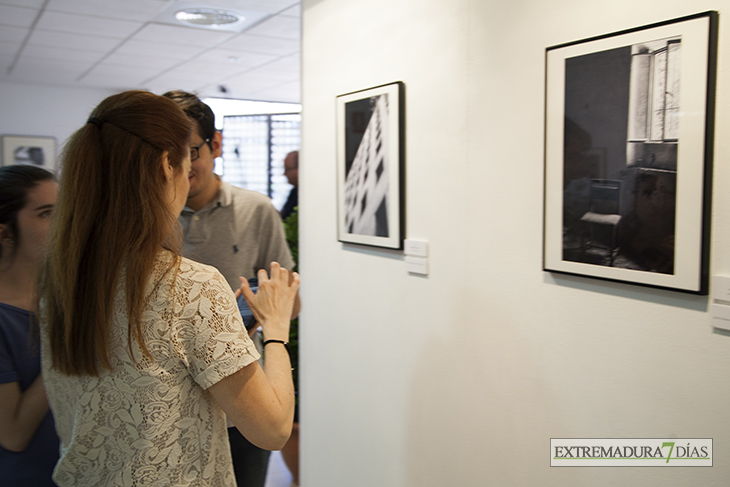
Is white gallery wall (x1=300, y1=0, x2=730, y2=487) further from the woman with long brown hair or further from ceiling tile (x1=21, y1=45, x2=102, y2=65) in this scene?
ceiling tile (x1=21, y1=45, x2=102, y2=65)

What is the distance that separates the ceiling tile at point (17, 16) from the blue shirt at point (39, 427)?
3.84m

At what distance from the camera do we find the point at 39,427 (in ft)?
4.29

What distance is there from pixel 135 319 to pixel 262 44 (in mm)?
4697

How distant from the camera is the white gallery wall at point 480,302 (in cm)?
135

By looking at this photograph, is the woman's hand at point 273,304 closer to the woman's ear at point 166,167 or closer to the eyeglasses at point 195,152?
the woman's ear at point 166,167

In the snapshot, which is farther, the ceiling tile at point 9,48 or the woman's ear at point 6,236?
the ceiling tile at point 9,48

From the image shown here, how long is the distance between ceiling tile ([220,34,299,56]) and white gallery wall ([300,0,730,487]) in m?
2.59

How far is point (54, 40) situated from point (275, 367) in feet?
16.9

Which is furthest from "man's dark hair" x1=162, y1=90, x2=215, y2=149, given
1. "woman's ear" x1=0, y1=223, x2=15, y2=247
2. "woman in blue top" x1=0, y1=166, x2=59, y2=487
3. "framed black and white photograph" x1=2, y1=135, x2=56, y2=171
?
"framed black and white photograph" x1=2, y1=135, x2=56, y2=171

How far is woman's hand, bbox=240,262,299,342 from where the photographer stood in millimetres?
1244

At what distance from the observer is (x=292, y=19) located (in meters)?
4.39

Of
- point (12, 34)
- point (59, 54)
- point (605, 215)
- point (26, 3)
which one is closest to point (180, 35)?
point (26, 3)

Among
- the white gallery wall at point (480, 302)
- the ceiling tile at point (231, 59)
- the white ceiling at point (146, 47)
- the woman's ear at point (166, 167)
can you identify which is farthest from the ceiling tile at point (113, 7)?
the woman's ear at point (166, 167)

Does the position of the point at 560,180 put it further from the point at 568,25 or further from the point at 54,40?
the point at 54,40
